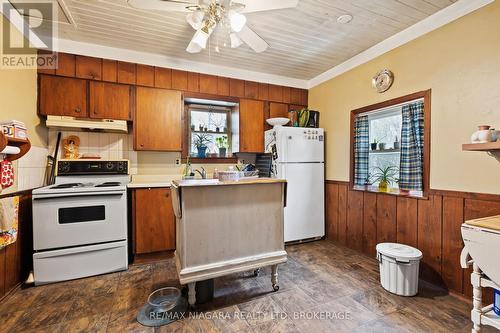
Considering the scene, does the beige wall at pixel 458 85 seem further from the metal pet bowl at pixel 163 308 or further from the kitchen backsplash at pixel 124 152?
the kitchen backsplash at pixel 124 152

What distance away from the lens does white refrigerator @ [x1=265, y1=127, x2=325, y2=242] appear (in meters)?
3.33

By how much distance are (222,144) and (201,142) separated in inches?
13.7

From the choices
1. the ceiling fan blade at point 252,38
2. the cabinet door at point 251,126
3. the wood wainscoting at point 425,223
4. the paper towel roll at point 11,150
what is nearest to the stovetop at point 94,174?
the paper towel roll at point 11,150

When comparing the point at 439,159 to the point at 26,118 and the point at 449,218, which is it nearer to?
the point at 449,218

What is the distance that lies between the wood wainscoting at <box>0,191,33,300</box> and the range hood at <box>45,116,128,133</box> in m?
0.83

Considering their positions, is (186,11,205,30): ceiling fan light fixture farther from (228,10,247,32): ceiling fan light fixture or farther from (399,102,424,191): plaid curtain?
(399,102,424,191): plaid curtain

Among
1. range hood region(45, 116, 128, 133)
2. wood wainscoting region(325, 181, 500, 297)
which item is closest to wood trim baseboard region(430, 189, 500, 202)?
wood wainscoting region(325, 181, 500, 297)

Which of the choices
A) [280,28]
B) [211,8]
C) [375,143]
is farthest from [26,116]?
[375,143]

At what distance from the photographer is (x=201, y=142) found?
3.65 meters

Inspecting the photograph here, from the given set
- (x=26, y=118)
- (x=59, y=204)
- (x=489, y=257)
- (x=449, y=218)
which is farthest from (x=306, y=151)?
(x=26, y=118)

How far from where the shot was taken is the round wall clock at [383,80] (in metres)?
2.70

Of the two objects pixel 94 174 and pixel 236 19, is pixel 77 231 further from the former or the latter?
pixel 236 19

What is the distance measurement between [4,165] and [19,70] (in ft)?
4.04

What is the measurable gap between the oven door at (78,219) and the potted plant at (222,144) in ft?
5.21
